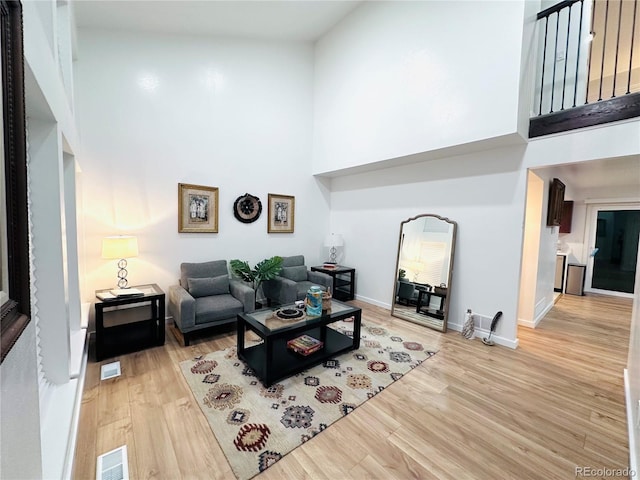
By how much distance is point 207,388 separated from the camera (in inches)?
90.3

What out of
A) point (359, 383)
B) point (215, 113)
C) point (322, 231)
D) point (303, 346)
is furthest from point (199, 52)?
point (359, 383)

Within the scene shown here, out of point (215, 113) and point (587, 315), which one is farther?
point (587, 315)

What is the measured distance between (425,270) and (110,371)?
3.81 metres

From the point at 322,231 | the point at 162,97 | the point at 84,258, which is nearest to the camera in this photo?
the point at 84,258

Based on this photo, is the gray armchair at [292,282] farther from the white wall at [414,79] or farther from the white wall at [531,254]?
the white wall at [531,254]

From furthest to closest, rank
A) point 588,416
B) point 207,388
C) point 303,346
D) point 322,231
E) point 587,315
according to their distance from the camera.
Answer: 1. point 322,231
2. point 587,315
3. point 303,346
4. point 207,388
5. point 588,416

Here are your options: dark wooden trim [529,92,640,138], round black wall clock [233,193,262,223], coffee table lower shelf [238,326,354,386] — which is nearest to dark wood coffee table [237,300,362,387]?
coffee table lower shelf [238,326,354,386]

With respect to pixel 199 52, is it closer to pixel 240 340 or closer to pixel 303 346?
pixel 240 340

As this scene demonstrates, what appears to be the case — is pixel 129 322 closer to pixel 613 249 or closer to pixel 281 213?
pixel 281 213

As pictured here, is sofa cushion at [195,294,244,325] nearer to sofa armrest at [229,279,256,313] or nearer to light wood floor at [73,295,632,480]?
sofa armrest at [229,279,256,313]

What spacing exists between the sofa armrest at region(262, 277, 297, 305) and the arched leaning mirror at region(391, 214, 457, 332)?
5.14ft

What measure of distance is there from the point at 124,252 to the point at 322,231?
3.29 metres

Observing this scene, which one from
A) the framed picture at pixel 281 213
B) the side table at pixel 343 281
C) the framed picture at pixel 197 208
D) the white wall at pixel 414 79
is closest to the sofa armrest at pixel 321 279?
the side table at pixel 343 281

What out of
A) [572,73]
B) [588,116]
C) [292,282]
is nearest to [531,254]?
[588,116]
